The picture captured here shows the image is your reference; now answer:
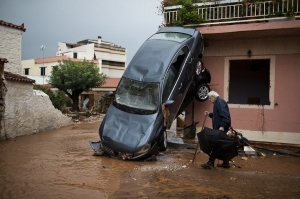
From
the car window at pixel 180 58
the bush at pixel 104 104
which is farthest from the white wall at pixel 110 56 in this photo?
the car window at pixel 180 58

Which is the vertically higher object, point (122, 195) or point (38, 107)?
point (38, 107)

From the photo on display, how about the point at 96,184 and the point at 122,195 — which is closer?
the point at 122,195

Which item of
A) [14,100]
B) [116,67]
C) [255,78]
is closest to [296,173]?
[255,78]

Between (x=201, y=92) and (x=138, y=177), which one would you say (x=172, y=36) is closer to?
(x=201, y=92)

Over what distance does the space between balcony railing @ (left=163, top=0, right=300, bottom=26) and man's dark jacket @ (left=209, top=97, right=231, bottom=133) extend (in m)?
4.62

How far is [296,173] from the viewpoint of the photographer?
7152mm

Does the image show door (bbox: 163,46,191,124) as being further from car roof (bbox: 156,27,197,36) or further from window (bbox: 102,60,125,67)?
window (bbox: 102,60,125,67)

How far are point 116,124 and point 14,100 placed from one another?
627 centimetres

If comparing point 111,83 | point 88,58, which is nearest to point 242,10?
point 111,83

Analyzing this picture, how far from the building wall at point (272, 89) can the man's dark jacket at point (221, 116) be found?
4.66m

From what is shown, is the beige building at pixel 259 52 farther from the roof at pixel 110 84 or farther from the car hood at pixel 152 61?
the roof at pixel 110 84

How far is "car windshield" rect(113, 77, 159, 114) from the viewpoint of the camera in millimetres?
Answer: 8386

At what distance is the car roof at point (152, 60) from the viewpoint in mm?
8836

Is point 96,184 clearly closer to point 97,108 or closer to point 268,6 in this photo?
point 268,6
